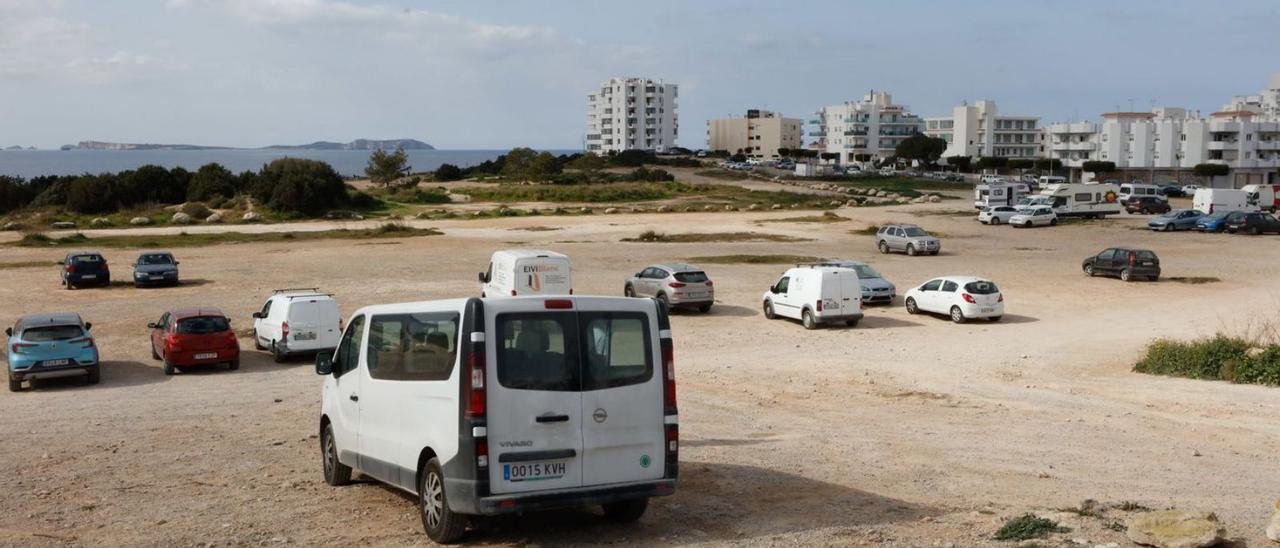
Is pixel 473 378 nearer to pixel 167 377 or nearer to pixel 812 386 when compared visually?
pixel 812 386

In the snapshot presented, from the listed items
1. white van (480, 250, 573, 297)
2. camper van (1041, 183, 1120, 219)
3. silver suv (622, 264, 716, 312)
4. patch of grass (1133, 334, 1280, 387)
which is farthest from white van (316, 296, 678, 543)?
camper van (1041, 183, 1120, 219)

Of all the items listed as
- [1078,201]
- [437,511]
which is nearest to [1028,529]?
[437,511]

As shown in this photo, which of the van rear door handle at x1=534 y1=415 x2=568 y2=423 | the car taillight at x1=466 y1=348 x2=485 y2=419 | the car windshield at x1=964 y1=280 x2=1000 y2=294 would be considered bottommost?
the car windshield at x1=964 y1=280 x2=1000 y2=294

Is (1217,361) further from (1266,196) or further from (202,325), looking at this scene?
(1266,196)

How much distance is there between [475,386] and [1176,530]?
20.4ft

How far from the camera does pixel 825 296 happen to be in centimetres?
3247

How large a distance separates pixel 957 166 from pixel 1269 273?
136560mm

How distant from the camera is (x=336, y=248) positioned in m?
62.8

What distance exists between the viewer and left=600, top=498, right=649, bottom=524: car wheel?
10.9 meters

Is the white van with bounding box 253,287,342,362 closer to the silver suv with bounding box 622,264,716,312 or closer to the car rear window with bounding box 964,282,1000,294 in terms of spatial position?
the silver suv with bounding box 622,264,716,312

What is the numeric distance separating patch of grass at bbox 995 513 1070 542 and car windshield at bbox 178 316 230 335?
21377 mm

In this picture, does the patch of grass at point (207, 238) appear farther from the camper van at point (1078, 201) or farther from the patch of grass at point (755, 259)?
the camper van at point (1078, 201)

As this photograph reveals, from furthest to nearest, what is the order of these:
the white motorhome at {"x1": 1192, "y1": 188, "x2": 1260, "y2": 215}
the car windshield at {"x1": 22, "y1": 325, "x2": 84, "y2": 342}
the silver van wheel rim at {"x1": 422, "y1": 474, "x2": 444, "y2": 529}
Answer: the white motorhome at {"x1": 1192, "y1": 188, "x2": 1260, "y2": 215}, the car windshield at {"x1": 22, "y1": 325, "x2": 84, "y2": 342}, the silver van wheel rim at {"x1": 422, "y1": 474, "x2": 444, "y2": 529}

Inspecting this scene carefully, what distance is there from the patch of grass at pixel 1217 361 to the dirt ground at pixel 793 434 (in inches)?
31.3
